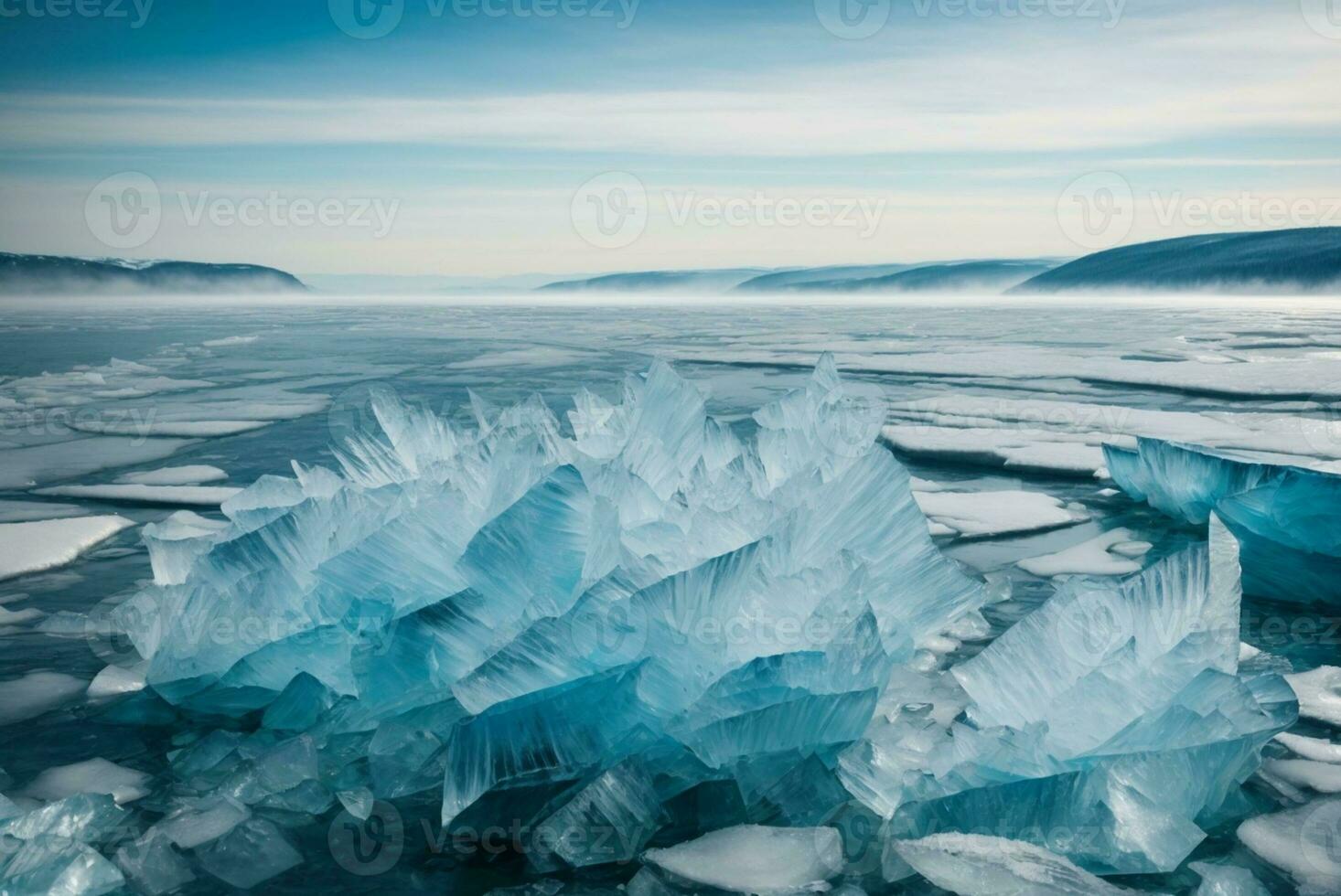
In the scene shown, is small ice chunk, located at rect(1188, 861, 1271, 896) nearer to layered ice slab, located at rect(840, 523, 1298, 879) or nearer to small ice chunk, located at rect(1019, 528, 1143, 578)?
layered ice slab, located at rect(840, 523, 1298, 879)

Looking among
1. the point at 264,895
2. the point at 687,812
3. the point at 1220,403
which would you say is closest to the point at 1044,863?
the point at 687,812

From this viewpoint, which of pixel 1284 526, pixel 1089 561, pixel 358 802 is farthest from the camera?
pixel 1089 561

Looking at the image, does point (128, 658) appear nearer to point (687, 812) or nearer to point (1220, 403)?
point (687, 812)

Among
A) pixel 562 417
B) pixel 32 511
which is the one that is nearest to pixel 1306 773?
pixel 32 511

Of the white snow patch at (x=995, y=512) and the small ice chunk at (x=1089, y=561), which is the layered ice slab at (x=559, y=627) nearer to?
the small ice chunk at (x=1089, y=561)

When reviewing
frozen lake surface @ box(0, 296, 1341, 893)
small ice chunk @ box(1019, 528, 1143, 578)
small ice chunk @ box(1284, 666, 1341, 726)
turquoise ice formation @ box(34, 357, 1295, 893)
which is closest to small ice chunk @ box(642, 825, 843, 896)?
turquoise ice formation @ box(34, 357, 1295, 893)

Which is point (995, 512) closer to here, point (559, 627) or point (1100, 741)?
point (1100, 741)
